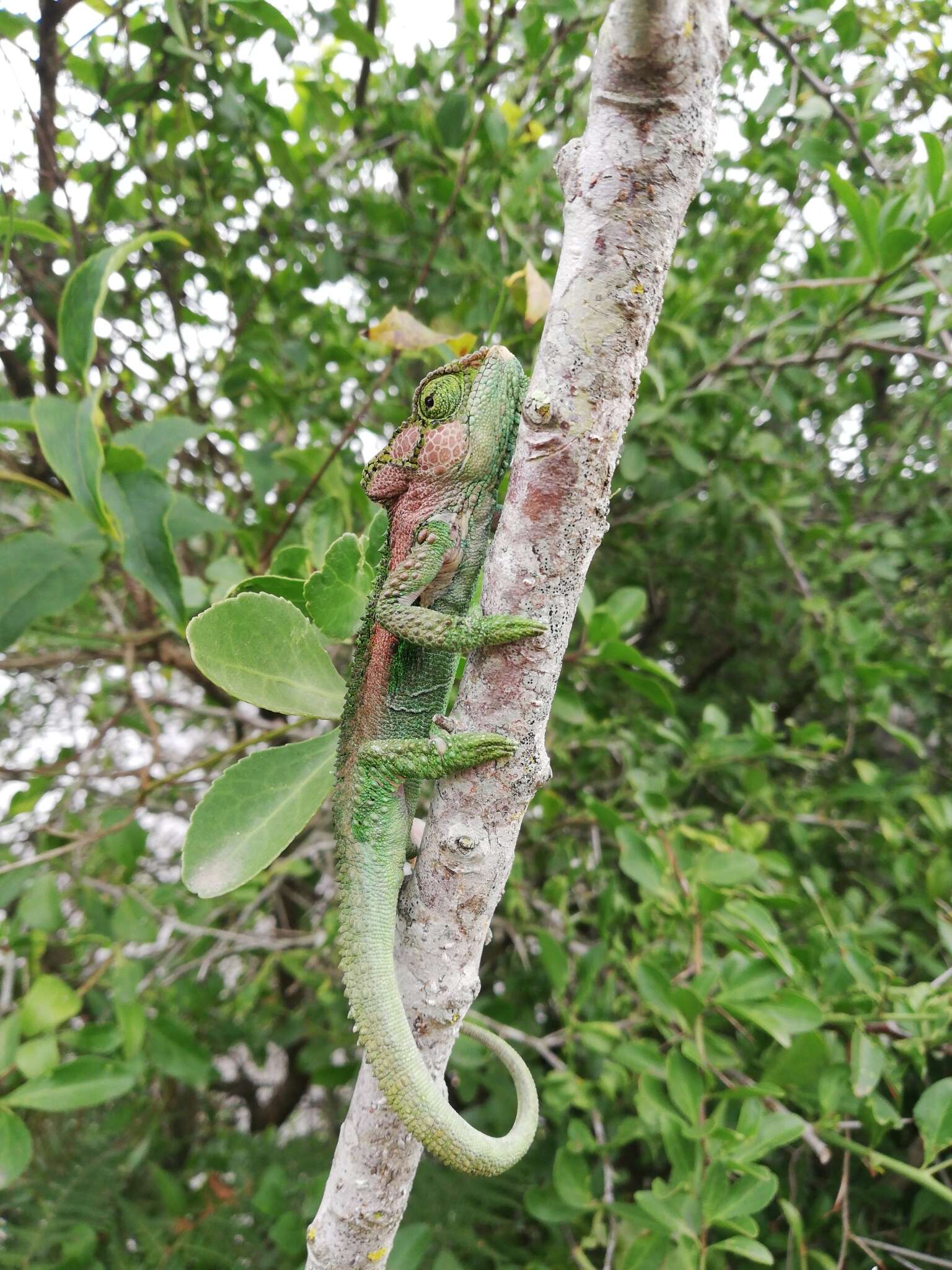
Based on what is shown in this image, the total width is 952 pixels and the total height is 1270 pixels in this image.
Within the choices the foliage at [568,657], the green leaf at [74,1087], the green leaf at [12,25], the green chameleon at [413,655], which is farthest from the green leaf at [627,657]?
the green leaf at [12,25]

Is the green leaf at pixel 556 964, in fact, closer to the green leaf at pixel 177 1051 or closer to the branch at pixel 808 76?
the green leaf at pixel 177 1051

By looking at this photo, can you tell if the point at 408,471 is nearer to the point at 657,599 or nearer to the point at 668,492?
the point at 668,492

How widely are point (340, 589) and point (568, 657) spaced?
582 millimetres

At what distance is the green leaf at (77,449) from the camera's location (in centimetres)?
111

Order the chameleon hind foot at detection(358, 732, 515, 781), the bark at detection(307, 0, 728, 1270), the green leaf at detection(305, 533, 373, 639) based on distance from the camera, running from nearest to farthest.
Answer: the bark at detection(307, 0, 728, 1270) < the chameleon hind foot at detection(358, 732, 515, 781) < the green leaf at detection(305, 533, 373, 639)

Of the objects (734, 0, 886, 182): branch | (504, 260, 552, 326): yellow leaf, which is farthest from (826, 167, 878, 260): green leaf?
(504, 260, 552, 326): yellow leaf

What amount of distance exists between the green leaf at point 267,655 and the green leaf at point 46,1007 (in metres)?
0.84

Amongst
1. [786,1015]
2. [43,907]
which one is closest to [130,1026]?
[43,907]

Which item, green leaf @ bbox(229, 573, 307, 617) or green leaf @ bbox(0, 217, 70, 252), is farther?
green leaf @ bbox(0, 217, 70, 252)

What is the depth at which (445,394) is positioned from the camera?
1167 millimetres

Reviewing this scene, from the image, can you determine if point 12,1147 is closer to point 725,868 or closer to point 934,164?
point 725,868

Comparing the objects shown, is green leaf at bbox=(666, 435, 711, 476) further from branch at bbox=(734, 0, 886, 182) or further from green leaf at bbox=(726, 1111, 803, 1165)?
green leaf at bbox=(726, 1111, 803, 1165)

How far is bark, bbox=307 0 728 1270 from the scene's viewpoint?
0.69m

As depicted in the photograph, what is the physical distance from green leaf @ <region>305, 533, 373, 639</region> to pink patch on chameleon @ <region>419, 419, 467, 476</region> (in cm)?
21
